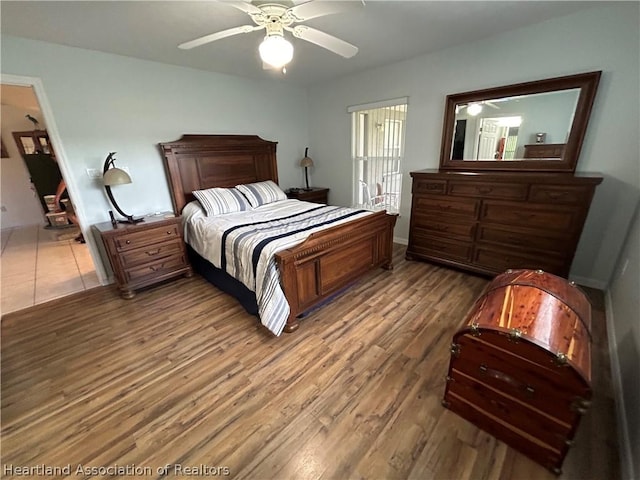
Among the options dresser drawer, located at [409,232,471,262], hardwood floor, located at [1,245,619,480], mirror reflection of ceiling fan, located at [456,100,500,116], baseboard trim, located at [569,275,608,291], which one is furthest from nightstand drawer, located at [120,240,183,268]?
baseboard trim, located at [569,275,608,291]

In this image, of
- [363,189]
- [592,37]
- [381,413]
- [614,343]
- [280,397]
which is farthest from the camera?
[363,189]

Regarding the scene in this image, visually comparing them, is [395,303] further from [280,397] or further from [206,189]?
[206,189]

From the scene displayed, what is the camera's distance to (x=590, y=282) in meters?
2.56

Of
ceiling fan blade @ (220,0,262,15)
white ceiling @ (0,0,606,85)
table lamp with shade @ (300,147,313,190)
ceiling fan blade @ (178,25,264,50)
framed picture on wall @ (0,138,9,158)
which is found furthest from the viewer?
framed picture on wall @ (0,138,9,158)

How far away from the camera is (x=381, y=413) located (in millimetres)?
1453

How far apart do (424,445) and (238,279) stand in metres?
1.75

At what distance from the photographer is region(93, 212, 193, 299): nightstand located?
8.38 feet

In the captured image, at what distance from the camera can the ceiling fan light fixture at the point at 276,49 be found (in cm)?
165

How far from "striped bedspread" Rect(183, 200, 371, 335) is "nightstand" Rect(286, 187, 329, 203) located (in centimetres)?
75

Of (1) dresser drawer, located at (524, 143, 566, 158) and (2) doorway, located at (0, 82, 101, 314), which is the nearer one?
(1) dresser drawer, located at (524, 143, 566, 158)

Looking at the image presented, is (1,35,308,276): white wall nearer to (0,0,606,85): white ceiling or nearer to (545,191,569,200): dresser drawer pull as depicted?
(0,0,606,85): white ceiling

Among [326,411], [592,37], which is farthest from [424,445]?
[592,37]

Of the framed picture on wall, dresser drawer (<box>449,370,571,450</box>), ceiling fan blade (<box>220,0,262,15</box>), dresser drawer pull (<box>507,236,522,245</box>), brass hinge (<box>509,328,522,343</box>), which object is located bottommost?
dresser drawer (<box>449,370,571,450</box>)

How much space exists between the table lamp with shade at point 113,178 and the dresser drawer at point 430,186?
3.07m
